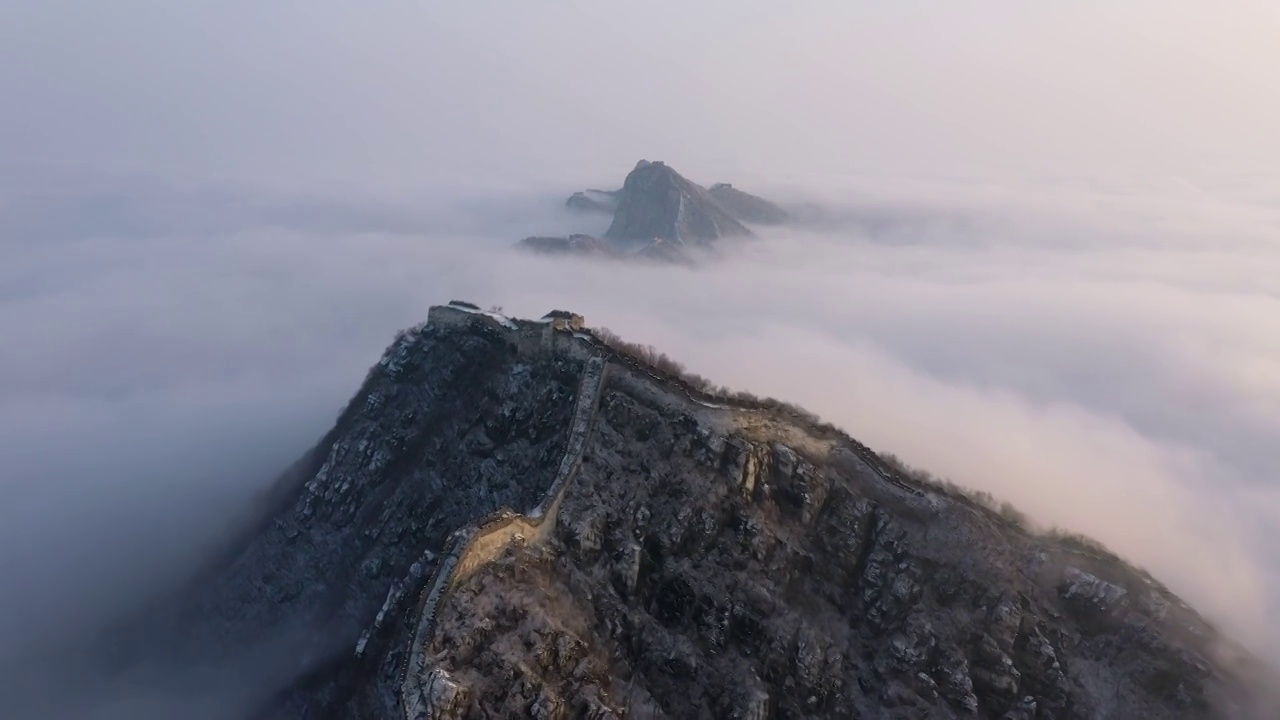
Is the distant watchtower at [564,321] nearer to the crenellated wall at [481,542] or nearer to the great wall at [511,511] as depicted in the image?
the great wall at [511,511]

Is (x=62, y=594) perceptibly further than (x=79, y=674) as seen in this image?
Yes

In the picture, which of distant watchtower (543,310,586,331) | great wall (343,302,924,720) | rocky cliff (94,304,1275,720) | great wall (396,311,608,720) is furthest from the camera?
distant watchtower (543,310,586,331)

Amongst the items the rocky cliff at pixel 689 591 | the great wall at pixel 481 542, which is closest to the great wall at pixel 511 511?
the great wall at pixel 481 542

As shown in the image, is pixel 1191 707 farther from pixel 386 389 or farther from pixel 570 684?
pixel 386 389

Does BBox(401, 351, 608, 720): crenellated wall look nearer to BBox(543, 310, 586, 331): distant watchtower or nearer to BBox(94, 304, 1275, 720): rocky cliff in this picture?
BBox(94, 304, 1275, 720): rocky cliff

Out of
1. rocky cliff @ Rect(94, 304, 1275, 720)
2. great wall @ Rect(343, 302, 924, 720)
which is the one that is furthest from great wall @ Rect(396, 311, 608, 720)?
rocky cliff @ Rect(94, 304, 1275, 720)

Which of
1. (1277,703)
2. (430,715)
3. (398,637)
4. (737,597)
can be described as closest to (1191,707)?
(1277,703)
